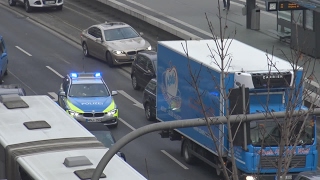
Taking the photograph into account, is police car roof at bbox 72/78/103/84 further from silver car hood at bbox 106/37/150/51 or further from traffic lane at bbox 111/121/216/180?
silver car hood at bbox 106/37/150/51

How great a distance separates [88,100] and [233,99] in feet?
30.2

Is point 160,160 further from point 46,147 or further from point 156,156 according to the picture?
point 46,147

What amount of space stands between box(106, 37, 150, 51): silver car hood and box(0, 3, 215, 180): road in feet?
2.97

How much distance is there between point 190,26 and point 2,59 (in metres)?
10.8

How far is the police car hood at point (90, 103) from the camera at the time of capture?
25.9 m

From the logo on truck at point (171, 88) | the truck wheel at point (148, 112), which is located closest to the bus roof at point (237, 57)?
the logo on truck at point (171, 88)

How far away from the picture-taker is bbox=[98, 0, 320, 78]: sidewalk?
1452 inches

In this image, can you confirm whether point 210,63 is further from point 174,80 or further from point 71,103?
point 71,103

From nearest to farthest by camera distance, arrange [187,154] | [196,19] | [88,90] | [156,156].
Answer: [187,154], [156,156], [88,90], [196,19]

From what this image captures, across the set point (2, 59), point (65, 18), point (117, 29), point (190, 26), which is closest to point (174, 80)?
point (2, 59)

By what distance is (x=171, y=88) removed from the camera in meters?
22.8

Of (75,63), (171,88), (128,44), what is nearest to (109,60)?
(128,44)

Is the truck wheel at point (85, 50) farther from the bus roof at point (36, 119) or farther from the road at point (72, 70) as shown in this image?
the bus roof at point (36, 119)

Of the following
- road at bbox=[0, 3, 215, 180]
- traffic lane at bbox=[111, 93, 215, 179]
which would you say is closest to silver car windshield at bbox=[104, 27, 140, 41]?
road at bbox=[0, 3, 215, 180]
